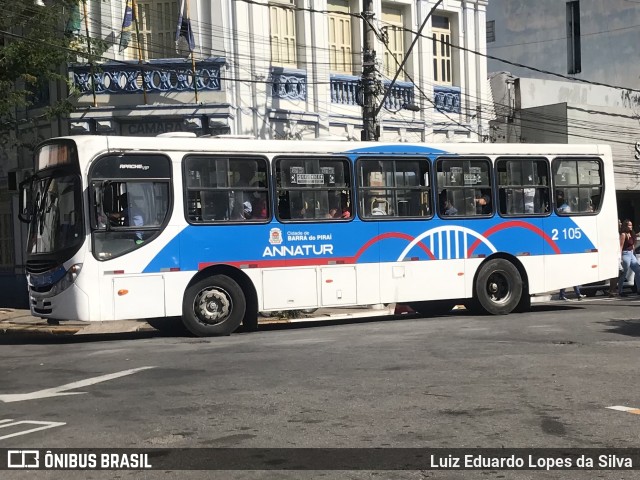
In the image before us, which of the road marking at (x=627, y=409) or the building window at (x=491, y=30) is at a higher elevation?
the building window at (x=491, y=30)

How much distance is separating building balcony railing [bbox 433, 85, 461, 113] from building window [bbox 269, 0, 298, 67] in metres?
5.77

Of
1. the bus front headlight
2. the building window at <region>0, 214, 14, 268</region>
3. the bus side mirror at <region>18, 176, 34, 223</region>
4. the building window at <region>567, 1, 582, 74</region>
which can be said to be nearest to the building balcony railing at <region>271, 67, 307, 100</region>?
the building window at <region>0, 214, 14, 268</region>

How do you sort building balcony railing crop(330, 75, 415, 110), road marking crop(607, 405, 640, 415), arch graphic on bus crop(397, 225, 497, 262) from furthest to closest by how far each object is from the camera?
building balcony railing crop(330, 75, 415, 110)
arch graphic on bus crop(397, 225, 497, 262)
road marking crop(607, 405, 640, 415)

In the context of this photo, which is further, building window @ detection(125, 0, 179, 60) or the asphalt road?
building window @ detection(125, 0, 179, 60)

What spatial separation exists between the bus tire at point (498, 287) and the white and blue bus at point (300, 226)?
26 mm

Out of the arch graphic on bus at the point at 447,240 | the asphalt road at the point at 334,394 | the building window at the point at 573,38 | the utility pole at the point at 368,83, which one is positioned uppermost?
the building window at the point at 573,38

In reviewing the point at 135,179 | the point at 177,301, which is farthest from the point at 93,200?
the point at 177,301

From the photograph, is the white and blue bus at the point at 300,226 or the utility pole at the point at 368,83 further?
the utility pole at the point at 368,83

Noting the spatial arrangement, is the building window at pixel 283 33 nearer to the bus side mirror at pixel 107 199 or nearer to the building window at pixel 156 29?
the building window at pixel 156 29

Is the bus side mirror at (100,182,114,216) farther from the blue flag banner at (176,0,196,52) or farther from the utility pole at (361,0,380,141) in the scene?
the blue flag banner at (176,0,196,52)

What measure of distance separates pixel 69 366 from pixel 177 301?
3.49 m

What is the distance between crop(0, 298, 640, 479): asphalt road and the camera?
702cm

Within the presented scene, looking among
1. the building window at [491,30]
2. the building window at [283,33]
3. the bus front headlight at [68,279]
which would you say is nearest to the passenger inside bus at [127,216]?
the bus front headlight at [68,279]

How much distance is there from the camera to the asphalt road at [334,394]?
7.02 metres
